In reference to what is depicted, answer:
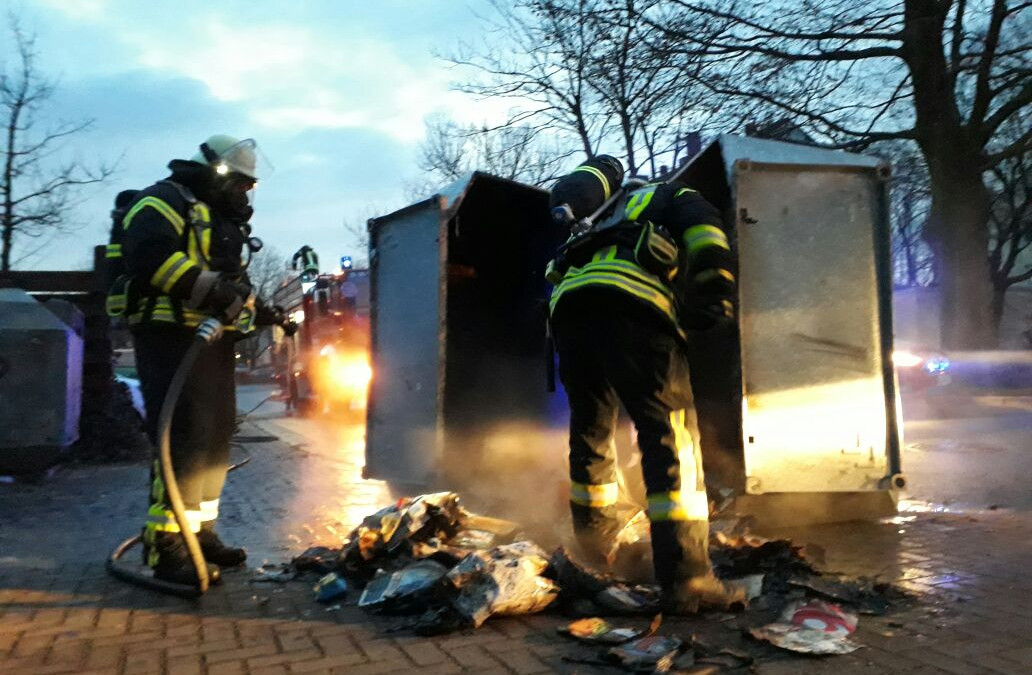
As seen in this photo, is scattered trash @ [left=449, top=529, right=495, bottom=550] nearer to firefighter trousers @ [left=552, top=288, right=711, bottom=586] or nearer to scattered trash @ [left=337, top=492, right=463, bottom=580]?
scattered trash @ [left=337, top=492, right=463, bottom=580]

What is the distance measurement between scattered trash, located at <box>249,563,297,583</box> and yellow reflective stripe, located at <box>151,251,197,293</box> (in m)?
1.43

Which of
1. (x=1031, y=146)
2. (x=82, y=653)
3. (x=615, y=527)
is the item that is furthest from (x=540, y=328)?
(x=1031, y=146)

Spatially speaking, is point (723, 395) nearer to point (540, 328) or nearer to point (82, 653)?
point (540, 328)

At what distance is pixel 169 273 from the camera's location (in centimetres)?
379

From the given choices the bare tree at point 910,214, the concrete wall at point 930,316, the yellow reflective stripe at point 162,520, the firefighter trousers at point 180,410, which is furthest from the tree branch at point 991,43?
the concrete wall at point 930,316

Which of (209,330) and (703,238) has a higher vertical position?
(703,238)

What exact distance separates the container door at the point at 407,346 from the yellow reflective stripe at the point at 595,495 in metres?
1.68

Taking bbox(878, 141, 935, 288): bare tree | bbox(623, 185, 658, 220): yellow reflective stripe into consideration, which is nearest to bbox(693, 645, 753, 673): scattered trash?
bbox(623, 185, 658, 220): yellow reflective stripe

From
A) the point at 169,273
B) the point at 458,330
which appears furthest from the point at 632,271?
the point at 458,330

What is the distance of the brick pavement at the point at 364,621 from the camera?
295cm

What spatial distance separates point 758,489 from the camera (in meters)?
4.60

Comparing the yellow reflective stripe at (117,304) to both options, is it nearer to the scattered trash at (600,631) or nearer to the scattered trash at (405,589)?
the scattered trash at (405,589)

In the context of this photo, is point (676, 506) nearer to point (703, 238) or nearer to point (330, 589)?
point (703, 238)

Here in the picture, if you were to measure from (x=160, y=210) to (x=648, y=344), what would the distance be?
228 cm
